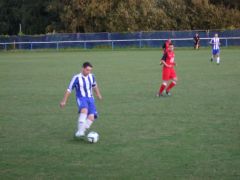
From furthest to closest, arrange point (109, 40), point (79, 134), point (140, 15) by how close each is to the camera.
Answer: point (140, 15) → point (109, 40) → point (79, 134)

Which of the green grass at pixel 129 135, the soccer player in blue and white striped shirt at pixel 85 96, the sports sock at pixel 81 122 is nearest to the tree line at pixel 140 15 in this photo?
the green grass at pixel 129 135

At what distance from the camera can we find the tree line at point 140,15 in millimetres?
57062

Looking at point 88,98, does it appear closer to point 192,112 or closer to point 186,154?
point 186,154

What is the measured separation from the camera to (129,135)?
401 inches

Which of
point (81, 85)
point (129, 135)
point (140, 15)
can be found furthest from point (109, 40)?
point (129, 135)

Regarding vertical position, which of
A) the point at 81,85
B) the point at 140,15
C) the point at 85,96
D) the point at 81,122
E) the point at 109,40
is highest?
the point at 140,15

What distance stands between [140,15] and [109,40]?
6858 mm

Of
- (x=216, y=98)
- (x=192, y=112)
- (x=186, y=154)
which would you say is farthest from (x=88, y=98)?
(x=216, y=98)

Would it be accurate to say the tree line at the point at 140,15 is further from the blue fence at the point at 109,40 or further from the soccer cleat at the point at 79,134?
the soccer cleat at the point at 79,134

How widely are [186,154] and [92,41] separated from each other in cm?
4515

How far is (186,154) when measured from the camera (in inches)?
335

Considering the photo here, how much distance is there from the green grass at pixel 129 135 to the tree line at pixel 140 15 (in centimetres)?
3875

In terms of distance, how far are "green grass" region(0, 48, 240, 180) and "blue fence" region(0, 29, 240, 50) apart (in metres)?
32.8

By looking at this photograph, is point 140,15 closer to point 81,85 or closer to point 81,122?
point 81,85
